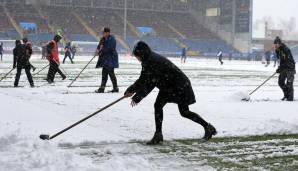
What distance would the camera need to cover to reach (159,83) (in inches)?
253

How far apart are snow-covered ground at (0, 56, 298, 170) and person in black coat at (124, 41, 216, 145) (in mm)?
615

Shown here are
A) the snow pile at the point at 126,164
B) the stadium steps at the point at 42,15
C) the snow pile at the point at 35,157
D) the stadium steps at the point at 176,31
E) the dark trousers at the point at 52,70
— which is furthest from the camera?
the stadium steps at the point at 176,31

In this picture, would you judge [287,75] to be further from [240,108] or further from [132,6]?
[132,6]

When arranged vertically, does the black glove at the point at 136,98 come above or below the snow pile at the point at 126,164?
above

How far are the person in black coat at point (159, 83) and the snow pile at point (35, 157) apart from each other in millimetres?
1242

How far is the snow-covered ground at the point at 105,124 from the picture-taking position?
5.41 m

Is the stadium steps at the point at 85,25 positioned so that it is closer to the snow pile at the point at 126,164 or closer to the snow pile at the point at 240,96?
the snow pile at the point at 240,96

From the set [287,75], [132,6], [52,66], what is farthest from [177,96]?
[132,6]

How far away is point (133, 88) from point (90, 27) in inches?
2072

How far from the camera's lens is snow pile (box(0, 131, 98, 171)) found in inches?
198

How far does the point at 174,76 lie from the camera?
6422 millimetres

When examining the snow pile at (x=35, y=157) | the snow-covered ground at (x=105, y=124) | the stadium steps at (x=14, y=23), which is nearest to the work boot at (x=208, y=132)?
the snow-covered ground at (x=105, y=124)

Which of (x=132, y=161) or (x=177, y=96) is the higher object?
(x=177, y=96)

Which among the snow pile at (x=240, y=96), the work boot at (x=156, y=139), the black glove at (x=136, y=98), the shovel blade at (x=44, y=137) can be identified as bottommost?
the snow pile at (x=240, y=96)
